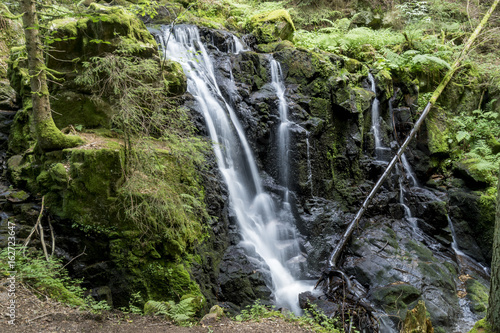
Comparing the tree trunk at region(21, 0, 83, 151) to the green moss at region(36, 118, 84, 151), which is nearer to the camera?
the tree trunk at region(21, 0, 83, 151)

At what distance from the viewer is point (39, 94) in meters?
4.61

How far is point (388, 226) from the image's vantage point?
9156 millimetres

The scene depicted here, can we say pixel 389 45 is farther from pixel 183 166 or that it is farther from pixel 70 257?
pixel 70 257

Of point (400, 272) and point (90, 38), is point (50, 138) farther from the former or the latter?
point (400, 272)

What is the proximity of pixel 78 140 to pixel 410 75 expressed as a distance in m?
12.4

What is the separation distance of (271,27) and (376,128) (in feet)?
18.2

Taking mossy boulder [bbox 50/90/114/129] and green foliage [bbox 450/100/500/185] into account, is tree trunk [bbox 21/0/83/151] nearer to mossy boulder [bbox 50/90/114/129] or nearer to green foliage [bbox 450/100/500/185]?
mossy boulder [bbox 50/90/114/129]

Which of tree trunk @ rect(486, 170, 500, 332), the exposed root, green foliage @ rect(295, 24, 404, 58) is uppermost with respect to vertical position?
green foliage @ rect(295, 24, 404, 58)

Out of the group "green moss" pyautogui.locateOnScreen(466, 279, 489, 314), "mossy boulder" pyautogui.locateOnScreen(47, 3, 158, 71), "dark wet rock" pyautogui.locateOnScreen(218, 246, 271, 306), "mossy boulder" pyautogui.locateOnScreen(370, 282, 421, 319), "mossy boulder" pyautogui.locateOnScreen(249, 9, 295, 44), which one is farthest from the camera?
"mossy boulder" pyautogui.locateOnScreen(249, 9, 295, 44)

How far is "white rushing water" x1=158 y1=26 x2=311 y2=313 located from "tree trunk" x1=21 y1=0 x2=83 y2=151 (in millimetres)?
3184

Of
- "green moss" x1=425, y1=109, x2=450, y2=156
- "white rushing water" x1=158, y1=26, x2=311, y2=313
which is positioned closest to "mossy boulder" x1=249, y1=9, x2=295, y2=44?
"white rushing water" x1=158, y1=26, x2=311, y2=313

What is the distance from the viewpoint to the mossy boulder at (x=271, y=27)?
11641 mm

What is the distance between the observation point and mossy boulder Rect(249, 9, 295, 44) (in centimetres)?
1164

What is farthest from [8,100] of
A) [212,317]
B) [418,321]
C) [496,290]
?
[496,290]
